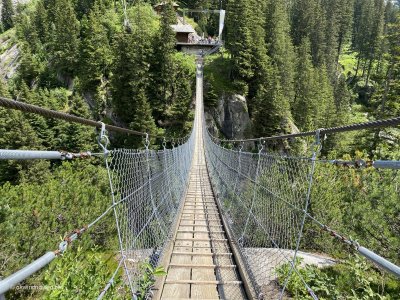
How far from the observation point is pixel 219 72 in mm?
27484

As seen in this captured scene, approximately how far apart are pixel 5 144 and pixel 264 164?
65.0 ft

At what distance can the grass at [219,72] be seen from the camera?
25.1 metres

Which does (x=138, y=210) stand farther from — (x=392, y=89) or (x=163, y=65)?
(x=163, y=65)

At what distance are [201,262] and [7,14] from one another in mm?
76848

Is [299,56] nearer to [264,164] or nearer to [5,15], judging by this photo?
[264,164]

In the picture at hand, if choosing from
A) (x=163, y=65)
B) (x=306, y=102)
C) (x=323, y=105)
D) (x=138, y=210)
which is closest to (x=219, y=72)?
(x=163, y=65)

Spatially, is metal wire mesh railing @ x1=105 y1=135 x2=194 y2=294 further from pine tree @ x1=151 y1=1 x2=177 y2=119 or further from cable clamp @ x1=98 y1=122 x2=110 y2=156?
pine tree @ x1=151 y1=1 x2=177 y2=119

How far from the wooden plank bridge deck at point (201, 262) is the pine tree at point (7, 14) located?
73.6m

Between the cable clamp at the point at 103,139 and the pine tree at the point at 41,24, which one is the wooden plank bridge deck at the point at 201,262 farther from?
the pine tree at the point at 41,24

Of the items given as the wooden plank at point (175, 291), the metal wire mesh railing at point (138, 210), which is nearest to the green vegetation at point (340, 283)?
the wooden plank at point (175, 291)

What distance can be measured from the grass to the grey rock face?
788 millimetres

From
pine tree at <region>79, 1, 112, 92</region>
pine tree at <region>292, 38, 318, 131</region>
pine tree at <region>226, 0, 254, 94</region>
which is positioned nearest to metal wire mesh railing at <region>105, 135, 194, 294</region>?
pine tree at <region>226, 0, 254, 94</region>

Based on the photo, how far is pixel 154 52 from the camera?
24.3m

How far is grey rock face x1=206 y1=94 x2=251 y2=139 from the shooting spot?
2433 centimetres
